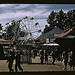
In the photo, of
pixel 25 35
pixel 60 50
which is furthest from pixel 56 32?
pixel 25 35

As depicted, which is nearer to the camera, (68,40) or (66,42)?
(66,42)

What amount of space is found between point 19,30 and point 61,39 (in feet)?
54.6

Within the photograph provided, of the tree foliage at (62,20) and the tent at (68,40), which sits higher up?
the tree foliage at (62,20)

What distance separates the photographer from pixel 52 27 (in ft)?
41.7

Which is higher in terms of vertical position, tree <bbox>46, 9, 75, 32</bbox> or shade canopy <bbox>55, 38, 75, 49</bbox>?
tree <bbox>46, 9, 75, 32</bbox>

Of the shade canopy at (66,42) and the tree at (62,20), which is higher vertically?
the tree at (62,20)

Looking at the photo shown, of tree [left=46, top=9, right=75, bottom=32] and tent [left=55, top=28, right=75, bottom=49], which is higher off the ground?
tree [left=46, top=9, right=75, bottom=32]

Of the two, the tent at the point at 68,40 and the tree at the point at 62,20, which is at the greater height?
the tree at the point at 62,20

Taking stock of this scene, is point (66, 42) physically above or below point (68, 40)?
below

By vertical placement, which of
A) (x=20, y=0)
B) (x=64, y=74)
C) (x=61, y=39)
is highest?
(x=20, y=0)

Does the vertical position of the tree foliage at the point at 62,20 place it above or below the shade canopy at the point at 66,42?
above

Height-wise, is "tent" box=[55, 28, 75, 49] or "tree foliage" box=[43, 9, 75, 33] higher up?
"tree foliage" box=[43, 9, 75, 33]

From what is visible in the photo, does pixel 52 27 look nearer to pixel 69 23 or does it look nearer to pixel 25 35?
pixel 69 23

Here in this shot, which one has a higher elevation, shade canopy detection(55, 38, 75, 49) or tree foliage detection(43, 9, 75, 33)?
tree foliage detection(43, 9, 75, 33)
